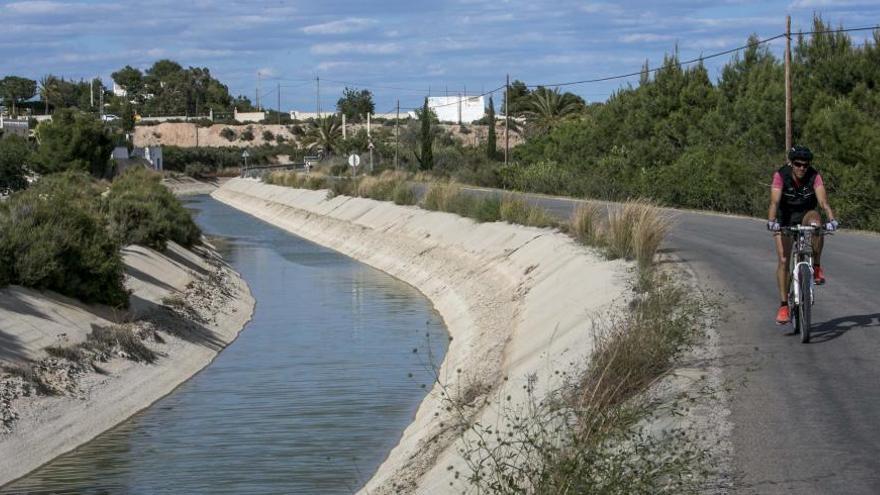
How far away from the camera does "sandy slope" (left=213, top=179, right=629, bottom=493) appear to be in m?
13.5

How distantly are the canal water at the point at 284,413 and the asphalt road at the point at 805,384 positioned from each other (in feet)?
9.88

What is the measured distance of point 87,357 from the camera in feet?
67.3

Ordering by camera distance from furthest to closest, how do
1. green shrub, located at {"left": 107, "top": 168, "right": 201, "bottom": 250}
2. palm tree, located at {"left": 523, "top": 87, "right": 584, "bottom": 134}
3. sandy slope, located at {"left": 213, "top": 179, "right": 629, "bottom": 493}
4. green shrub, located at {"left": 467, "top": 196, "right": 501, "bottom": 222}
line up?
palm tree, located at {"left": 523, "top": 87, "right": 584, "bottom": 134} < green shrub, located at {"left": 467, "top": 196, "right": 501, "bottom": 222} < green shrub, located at {"left": 107, "top": 168, "right": 201, "bottom": 250} < sandy slope, located at {"left": 213, "top": 179, "right": 629, "bottom": 493}

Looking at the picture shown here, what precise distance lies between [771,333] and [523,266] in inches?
646

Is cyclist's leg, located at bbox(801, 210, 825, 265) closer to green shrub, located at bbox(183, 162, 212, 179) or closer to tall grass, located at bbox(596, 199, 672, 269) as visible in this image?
tall grass, located at bbox(596, 199, 672, 269)

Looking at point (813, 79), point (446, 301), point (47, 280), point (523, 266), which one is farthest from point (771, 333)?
point (813, 79)

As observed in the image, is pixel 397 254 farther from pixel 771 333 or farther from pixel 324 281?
pixel 771 333

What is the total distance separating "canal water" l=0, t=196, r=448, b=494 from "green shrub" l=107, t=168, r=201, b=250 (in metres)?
4.29

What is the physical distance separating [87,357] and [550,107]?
76.5 m

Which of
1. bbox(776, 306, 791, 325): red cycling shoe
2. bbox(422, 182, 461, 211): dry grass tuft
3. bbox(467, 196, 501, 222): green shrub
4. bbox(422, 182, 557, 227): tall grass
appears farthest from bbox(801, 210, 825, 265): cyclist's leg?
bbox(422, 182, 461, 211): dry grass tuft

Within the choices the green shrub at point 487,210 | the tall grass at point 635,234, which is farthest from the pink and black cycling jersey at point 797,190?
the green shrub at point 487,210

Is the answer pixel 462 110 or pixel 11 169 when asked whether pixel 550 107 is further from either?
pixel 462 110

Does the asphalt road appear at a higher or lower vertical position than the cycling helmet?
lower

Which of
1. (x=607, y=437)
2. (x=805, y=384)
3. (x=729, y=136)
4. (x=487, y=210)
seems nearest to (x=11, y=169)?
(x=487, y=210)
